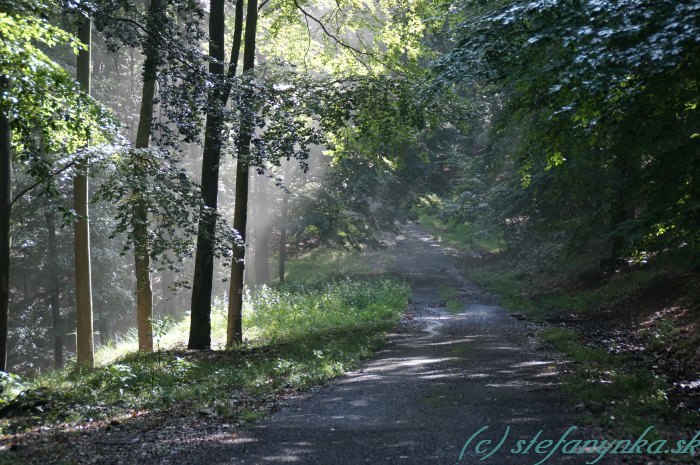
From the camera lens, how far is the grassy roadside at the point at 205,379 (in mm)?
7371

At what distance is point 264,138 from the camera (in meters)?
12.0

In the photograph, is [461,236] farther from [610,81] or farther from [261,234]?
[610,81]

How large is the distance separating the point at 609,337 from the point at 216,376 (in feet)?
28.0

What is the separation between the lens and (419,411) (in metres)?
7.09

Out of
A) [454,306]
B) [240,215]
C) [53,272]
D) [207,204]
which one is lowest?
[454,306]

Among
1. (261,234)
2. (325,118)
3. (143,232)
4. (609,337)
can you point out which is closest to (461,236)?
(261,234)

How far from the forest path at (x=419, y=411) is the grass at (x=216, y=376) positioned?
65 centimetres

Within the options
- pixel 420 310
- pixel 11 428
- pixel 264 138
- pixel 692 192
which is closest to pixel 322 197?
pixel 420 310

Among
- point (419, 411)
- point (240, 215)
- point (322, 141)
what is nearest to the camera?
point (419, 411)

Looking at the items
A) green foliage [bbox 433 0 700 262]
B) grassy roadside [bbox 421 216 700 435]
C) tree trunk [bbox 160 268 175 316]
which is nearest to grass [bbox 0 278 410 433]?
grassy roadside [bbox 421 216 700 435]

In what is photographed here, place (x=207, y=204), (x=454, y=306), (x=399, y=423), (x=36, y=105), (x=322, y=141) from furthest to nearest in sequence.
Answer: (x=454, y=306) → (x=207, y=204) → (x=322, y=141) → (x=36, y=105) → (x=399, y=423)

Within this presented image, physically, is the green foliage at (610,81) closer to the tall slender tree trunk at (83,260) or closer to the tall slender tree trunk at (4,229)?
the tall slender tree trunk at (4,229)

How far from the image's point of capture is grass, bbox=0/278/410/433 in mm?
7500

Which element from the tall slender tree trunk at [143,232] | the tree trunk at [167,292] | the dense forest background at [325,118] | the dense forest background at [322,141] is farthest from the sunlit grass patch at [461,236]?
the tall slender tree trunk at [143,232]
